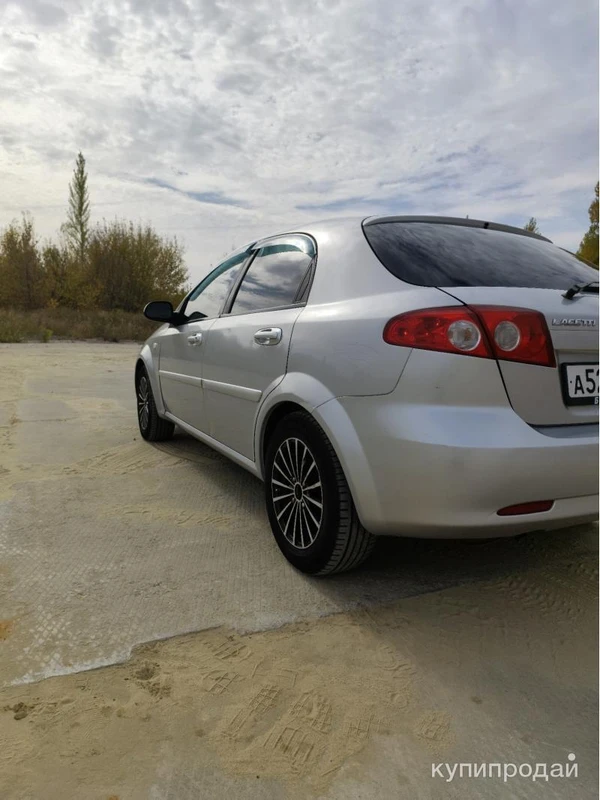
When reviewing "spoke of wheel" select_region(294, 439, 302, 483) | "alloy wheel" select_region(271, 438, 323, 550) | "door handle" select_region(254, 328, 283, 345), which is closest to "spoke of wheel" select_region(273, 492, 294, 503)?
"alloy wheel" select_region(271, 438, 323, 550)

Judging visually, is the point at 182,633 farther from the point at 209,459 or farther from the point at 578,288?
the point at 209,459

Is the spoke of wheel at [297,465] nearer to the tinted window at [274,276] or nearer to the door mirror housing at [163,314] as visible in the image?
the tinted window at [274,276]

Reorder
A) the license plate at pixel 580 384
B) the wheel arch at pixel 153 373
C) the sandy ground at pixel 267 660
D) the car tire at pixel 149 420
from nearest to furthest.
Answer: the sandy ground at pixel 267 660 → the license plate at pixel 580 384 → the wheel arch at pixel 153 373 → the car tire at pixel 149 420

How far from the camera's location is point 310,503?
2.52 metres

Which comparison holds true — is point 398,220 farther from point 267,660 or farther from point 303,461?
point 267,660

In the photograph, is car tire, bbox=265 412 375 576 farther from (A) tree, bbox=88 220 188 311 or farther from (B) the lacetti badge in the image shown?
(A) tree, bbox=88 220 188 311

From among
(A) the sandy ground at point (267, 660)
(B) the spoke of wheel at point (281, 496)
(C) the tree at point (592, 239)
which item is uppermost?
(C) the tree at point (592, 239)

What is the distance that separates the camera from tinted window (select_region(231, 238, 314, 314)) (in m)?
2.87

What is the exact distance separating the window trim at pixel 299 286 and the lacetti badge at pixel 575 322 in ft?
3.56

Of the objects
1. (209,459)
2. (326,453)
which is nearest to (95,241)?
(209,459)

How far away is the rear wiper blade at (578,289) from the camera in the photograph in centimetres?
215

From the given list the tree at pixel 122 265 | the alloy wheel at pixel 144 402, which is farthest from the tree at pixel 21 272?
the alloy wheel at pixel 144 402

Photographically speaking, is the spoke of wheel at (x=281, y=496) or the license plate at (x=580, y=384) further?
the spoke of wheel at (x=281, y=496)

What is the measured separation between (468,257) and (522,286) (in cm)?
29
